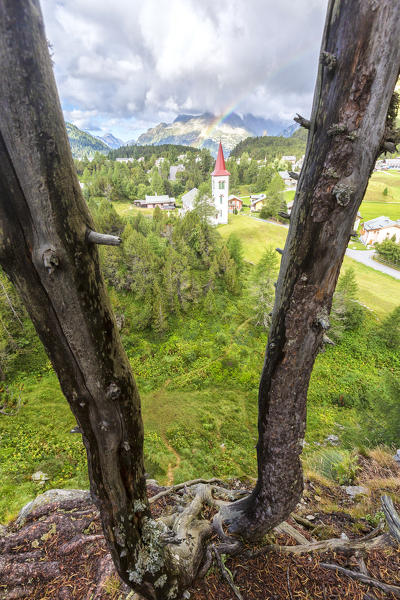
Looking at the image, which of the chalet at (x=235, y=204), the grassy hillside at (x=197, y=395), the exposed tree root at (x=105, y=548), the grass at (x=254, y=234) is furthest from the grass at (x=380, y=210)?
the exposed tree root at (x=105, y=548)

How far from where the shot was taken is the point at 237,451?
1111 centimetres

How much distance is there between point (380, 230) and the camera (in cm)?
3581

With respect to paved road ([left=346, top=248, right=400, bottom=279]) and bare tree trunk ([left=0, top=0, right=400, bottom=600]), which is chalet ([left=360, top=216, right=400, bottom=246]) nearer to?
Result: paved road ([left=346, top=248, right=400, bottom=279])

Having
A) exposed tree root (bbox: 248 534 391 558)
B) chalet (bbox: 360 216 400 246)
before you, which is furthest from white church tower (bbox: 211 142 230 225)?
exposed tree root (bbox: 248 534 391 558)

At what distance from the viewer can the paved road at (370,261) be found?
92.9 feet

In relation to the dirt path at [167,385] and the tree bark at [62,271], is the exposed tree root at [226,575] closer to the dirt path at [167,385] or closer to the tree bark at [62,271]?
the tree bark at [62,271]

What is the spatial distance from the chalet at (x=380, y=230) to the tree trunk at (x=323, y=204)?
39.8 metres

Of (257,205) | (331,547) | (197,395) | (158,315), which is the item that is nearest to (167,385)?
(197,395)

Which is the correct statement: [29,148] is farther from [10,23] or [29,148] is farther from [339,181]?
[339,181]

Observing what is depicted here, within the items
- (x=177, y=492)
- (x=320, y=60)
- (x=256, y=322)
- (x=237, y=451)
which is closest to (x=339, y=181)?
(x=320, y=60)

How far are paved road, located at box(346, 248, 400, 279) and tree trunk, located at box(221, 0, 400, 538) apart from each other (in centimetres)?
3137

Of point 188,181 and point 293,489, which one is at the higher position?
point 188,181

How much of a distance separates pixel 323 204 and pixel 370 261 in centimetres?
3547

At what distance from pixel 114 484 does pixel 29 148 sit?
2.72 meters
